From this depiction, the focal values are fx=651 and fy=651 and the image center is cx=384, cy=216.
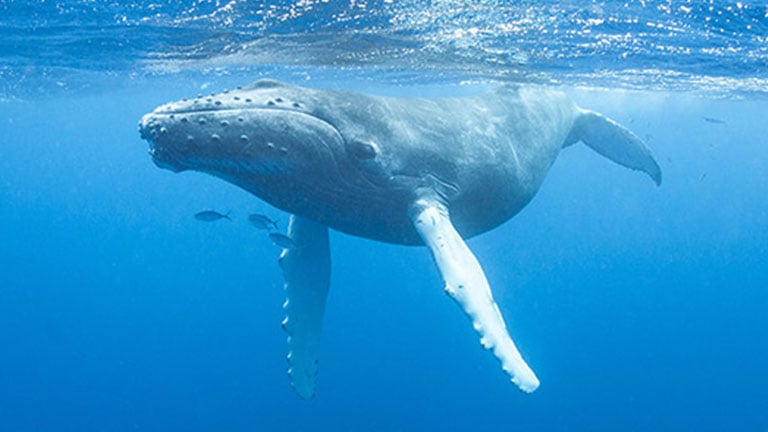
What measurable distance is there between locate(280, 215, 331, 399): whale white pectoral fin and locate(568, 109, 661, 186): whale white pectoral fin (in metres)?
5.90

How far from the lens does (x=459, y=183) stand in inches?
306

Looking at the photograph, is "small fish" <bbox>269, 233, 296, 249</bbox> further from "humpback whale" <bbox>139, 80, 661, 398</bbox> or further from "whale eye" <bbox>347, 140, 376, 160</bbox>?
"whale eye" <bbox>347, 140, 376, 160</bbox>

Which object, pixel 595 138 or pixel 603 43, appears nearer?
pixel 595 138

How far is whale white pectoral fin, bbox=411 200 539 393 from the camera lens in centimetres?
596

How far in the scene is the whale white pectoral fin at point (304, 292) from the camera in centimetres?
902

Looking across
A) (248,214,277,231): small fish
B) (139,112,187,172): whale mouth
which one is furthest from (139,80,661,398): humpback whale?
(248,214,277,231): small fish

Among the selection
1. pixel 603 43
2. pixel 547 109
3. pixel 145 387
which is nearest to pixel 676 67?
pixel 603 43

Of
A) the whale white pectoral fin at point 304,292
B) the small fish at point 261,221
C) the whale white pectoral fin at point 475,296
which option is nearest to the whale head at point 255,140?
the whale white pectoral fin at point 475,296

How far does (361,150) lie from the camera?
6.71 meters

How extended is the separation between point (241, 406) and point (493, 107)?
76.2ft

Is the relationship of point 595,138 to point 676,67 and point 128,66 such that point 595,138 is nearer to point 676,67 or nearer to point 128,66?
point 676,67

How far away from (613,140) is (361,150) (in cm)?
779

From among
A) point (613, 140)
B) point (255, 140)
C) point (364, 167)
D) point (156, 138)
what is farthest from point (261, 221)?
point (613, 140)

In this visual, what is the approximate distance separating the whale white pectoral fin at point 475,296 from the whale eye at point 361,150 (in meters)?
0.96
